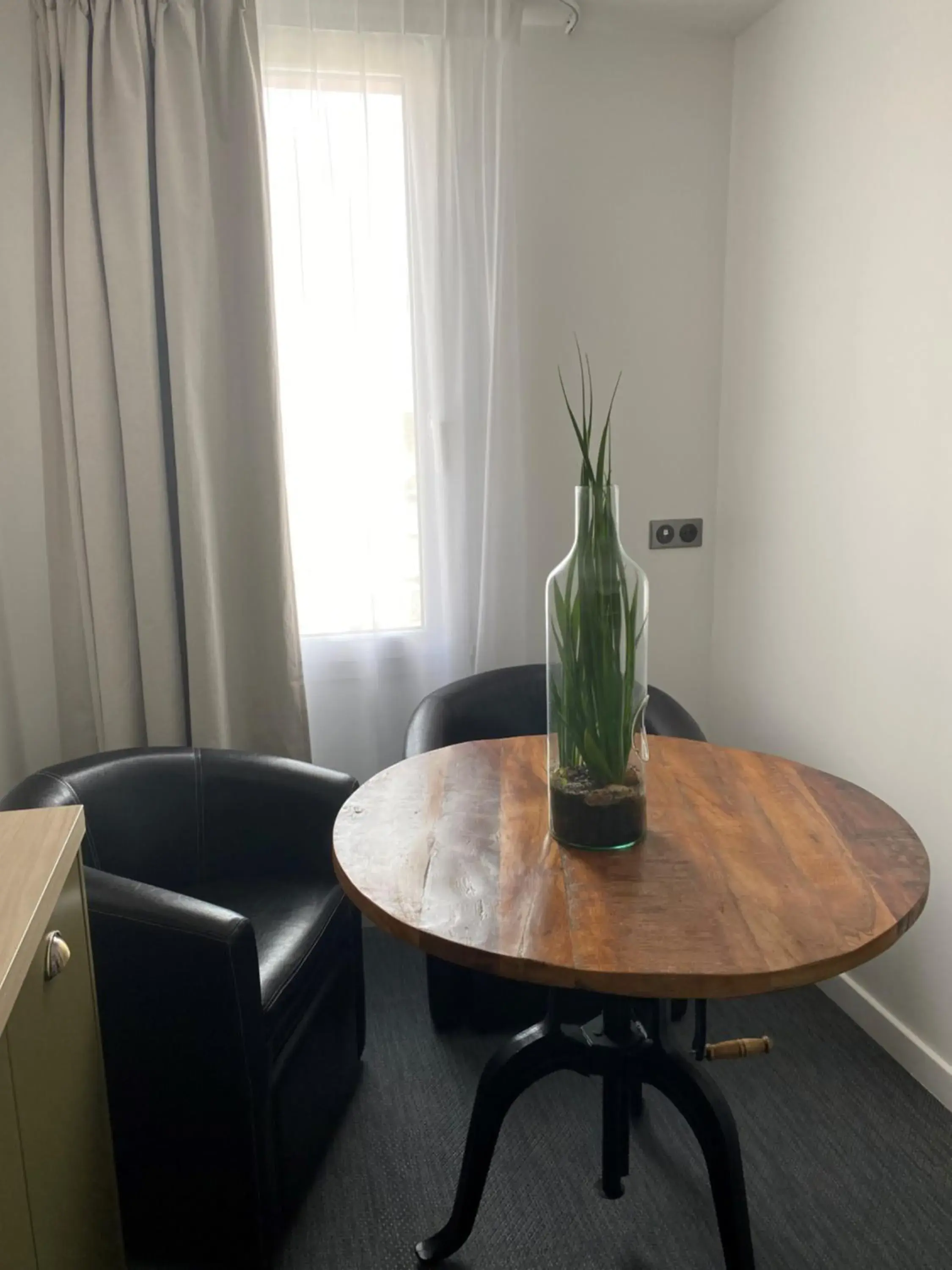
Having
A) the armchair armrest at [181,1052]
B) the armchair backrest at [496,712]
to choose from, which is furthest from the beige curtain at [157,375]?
the armchair armrest at [181,1052]

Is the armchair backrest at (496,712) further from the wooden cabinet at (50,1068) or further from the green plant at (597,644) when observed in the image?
the wooden cabinet at (50,1068)

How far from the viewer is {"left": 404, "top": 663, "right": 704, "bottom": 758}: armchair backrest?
2.09 metres

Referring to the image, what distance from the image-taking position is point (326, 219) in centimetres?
222

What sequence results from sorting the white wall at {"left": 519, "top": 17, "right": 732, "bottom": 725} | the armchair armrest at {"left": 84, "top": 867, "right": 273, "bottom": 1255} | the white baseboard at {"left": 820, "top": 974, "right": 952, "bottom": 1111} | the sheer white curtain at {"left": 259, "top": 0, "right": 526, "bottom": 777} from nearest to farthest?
the armchair armrest at {"left": 84, "top": 867, "right": 273, "bottom": 1255} → the white baseboard at {"left": 820, "top": 974, "right": 952, "bottom": 1111} → the sheer white curtain at {"left": 259, "top": 0, "right": 526, "bottom": 777} → the white wall at {"left": 519, "top": 17, "right": 732, "bottom": 725}

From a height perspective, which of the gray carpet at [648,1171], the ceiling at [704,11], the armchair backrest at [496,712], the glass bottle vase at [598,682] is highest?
the ceiling at [704,11]

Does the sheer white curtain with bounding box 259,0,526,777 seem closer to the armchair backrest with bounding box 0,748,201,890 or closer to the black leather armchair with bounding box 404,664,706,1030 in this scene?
the black leather armchair with bounding box 404,664,706,1030

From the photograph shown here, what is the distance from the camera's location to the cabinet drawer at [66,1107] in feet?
3.27

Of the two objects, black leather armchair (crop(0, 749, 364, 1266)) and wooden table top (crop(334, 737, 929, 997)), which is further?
black leather armchair (crop(0, 749, 364, 1266))

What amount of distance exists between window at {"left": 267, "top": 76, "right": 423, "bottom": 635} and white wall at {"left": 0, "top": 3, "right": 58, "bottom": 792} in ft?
1.88

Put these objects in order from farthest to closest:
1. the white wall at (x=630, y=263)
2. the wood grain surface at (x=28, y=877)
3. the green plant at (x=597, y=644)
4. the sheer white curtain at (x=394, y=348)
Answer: the white wall at (x=630, y=263) → the sheer white curtain at (x=394, y=348) → the green plant at (x=597, y=644) → the wood grain surface at (x=28, y=877)

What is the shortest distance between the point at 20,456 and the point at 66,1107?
1655 millimetres

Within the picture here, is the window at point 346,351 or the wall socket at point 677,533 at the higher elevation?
the window at point 346,351

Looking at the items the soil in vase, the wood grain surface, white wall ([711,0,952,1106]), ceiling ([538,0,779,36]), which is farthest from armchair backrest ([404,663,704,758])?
ceiling ([538,0,779,36])

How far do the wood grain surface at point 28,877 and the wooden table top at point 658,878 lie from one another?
1.25 ft
